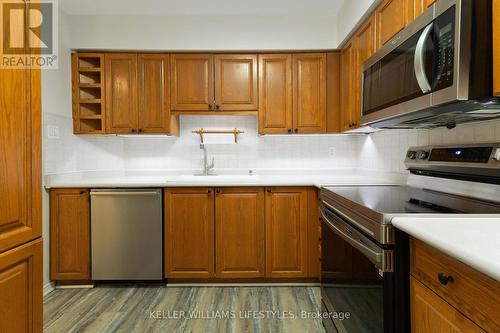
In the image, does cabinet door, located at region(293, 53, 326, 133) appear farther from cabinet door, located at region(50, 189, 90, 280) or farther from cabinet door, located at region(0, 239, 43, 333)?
cabinet door, located at region(0, 239, 43, 333)

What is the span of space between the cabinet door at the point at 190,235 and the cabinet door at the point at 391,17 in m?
1.67

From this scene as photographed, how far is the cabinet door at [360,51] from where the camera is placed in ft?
6.56

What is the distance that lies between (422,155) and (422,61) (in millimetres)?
730

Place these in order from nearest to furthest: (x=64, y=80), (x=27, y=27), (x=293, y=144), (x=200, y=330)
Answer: (x=27, y=27), (x=200, y=330), (x=64, y=80), (x=293, y=144)

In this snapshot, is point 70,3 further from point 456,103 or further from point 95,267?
point 456,103

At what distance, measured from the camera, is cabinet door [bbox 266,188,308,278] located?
2373 millimetres

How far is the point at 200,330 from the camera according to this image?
1.80m

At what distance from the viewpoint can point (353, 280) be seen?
1.31 m

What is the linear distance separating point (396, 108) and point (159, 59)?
213 cm

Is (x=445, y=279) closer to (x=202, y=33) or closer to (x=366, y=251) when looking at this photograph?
(x=366, y=251)

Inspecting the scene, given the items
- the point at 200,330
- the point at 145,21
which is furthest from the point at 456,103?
the point at 145,21

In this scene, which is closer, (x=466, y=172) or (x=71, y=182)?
(x=466, y=172)

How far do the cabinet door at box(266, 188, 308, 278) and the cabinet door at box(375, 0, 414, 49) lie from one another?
1248 millimetres

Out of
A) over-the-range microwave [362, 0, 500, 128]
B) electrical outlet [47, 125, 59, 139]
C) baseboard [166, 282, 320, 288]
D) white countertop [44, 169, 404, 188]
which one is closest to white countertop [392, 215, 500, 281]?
over-the-range microwave [362, 0, 500, 128]
